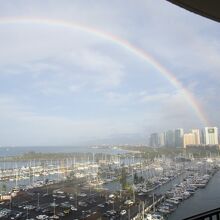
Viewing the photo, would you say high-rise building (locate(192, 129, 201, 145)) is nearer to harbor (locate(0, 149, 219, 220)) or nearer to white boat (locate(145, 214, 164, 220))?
harbor (locate(0, 149, 219, 220))

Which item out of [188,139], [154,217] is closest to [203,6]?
[154,217]

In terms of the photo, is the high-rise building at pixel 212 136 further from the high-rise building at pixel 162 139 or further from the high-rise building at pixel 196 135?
the high-rise building at pixel 162 139

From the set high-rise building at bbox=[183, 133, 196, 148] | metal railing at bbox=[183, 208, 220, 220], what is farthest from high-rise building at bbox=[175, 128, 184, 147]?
metal railing at bbox=[183, 208, 220, 220]

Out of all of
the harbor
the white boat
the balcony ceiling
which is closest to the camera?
the balcony ceiling

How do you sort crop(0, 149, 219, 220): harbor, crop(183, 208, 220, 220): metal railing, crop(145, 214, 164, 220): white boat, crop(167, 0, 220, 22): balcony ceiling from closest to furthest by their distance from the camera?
1. crop(183, 208, 220, 220): metal railing
2. crop(167, 0, 220, 22): balcony ceiling
3. crop(145, 214, 164, 220): white boat
4. crop(0, 149, 219, 220): harbor

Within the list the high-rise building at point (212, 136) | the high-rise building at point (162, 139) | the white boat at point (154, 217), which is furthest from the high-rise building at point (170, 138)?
the white boat at point (154, 217)

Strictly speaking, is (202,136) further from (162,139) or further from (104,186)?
(104,186)
